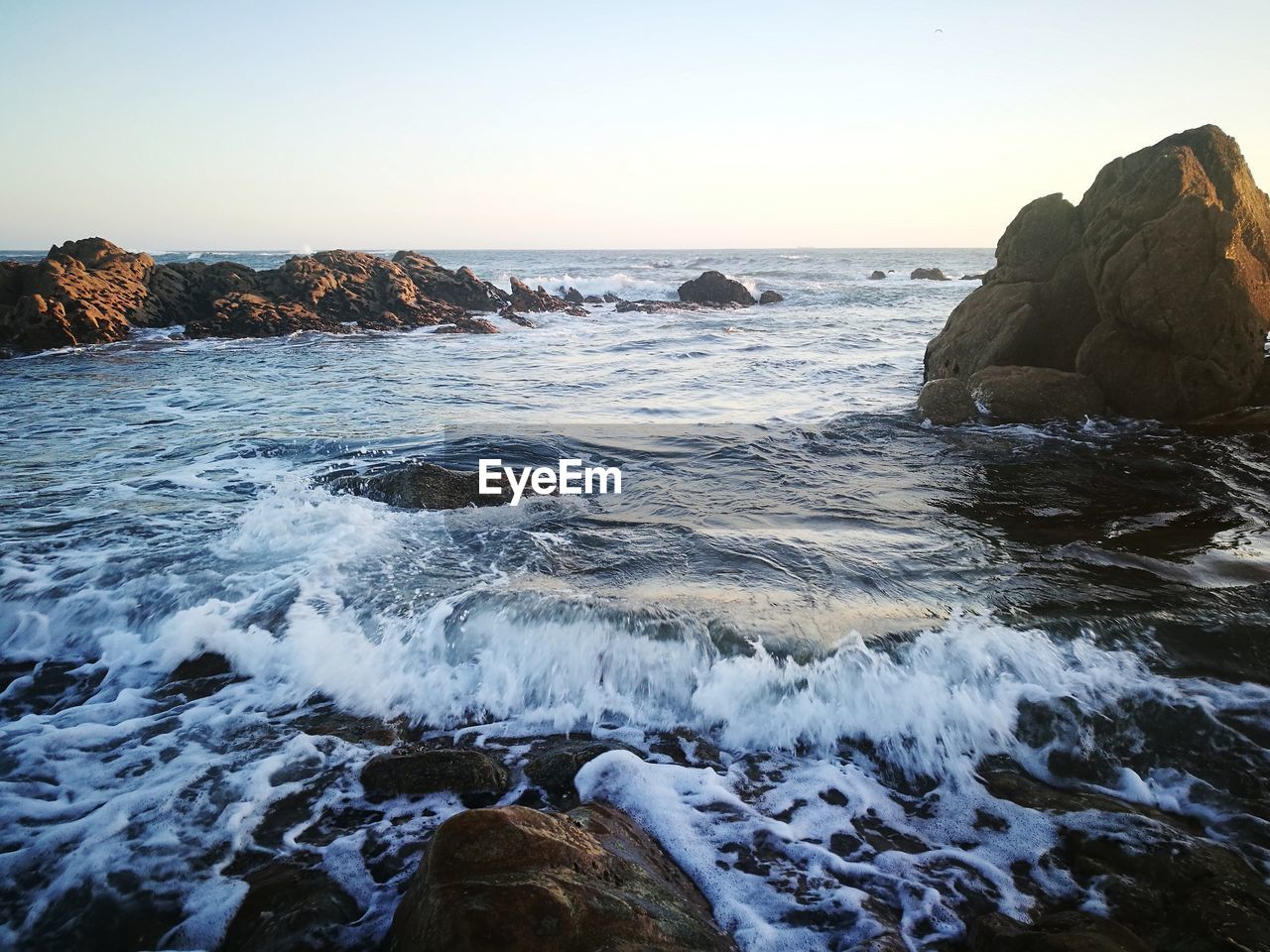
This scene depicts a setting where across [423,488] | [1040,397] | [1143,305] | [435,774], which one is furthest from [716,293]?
[435,774]

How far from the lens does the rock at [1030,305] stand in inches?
405

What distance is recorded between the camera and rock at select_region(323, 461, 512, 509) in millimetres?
6793

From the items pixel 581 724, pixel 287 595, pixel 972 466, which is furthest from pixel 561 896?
pixel 972 466

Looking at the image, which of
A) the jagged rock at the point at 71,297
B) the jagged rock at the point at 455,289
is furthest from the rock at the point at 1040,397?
the jagged rock at the point at 455,289

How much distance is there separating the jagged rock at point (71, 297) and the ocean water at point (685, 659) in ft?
41.8

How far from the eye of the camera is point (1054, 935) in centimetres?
212

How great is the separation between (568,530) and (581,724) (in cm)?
260

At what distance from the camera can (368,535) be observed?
6.12 metres

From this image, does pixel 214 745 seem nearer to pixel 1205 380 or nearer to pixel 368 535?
pixel 368 535

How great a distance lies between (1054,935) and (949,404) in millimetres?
8404

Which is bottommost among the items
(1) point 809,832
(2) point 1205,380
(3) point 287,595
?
(1) point 809,832

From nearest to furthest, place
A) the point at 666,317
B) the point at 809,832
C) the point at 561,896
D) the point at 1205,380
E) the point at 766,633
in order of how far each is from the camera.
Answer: the point at 561,896
the point at 809,832
the point at 766,633
the point at 1205,380
the point at 666,317

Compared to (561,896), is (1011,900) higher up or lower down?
lower down

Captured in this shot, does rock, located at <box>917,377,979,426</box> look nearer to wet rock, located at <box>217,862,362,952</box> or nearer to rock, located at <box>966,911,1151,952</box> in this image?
rock, located at <box>966,911,1151,952</box>
